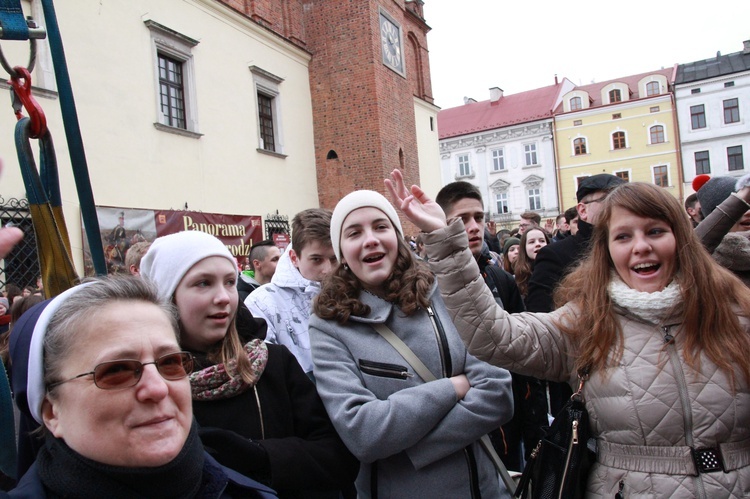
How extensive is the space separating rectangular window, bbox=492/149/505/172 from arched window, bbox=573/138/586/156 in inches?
218

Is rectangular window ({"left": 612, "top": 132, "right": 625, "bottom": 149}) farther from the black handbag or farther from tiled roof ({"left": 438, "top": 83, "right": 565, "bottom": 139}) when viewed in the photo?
the black handbag

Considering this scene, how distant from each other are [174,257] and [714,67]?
152ft

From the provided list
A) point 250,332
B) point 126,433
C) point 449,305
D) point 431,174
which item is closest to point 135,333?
point 126,433

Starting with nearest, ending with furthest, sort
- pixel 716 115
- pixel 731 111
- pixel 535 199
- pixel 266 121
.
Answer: pixel 266 121
pixel 731 111
pixel 716 115
pixel 535 199

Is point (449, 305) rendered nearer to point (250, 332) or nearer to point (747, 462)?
point (250, 332)

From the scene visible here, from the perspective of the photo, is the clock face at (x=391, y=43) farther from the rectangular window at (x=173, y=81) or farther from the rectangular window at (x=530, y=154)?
the rectangular window at (x=530, y=154)

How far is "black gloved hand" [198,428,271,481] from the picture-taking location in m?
1.82

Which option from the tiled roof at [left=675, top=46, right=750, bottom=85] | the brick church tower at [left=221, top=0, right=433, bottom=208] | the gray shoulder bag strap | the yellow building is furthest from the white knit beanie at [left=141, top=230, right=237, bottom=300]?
the tiled roof at [left=675, top=46, right=750, bottom=85]

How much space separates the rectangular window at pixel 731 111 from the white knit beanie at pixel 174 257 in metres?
44.4

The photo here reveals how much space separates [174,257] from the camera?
2.15 metres

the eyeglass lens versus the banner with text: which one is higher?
the banner with text

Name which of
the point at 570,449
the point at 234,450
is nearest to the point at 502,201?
the point at 570,449

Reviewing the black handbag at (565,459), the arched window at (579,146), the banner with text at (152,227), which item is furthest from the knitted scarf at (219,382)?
the arched window at (579,146)

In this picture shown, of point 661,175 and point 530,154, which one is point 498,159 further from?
point 661,175
